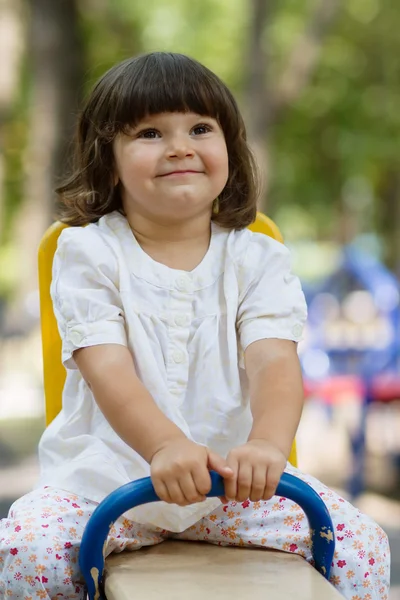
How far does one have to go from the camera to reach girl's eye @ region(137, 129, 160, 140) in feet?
5.98

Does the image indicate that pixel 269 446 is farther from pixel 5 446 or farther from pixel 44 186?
pixel 44 186

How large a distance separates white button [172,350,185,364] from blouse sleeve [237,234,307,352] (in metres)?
0.11

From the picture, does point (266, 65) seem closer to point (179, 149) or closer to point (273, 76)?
point (273, 76)

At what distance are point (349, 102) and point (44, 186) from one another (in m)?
7.47

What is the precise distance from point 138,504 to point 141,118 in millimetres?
665

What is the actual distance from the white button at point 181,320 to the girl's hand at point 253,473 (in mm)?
324

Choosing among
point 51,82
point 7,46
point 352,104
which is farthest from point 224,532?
point 352,104

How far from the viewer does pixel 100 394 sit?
1689 mm

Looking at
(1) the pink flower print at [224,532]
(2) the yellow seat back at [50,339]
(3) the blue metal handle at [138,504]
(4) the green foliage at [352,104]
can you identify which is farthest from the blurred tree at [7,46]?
(3) the blue metal handle at [138,504]

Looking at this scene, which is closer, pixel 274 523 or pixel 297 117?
pixel 274 523

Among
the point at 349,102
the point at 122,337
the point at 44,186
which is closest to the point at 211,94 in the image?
the point at 122,337

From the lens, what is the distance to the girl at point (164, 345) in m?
1.66

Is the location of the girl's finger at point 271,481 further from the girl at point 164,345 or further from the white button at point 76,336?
the white button at point 76,336

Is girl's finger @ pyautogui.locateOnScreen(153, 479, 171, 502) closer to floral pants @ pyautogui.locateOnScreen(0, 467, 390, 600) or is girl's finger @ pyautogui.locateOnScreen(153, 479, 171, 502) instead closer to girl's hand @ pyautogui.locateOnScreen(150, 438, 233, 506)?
girl's hand @ pyautogui.locateOnScreen(150, 438, 233, 506)
